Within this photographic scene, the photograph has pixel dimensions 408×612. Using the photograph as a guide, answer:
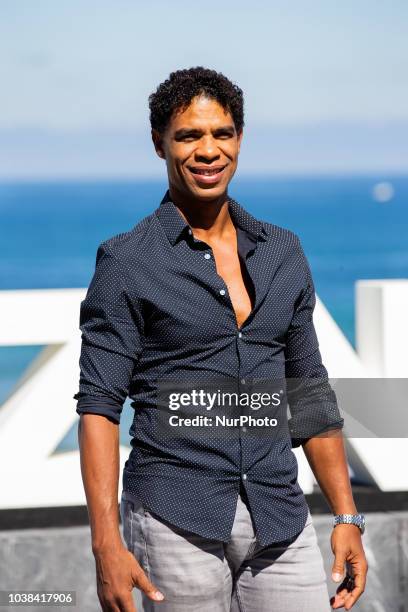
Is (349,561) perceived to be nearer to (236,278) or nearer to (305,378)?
(305,378)

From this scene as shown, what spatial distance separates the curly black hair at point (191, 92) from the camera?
280 centimetres

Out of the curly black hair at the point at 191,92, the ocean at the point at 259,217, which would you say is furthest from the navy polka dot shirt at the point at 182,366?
the ocean at the point at 259,217

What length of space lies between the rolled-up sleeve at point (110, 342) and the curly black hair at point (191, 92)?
0.36 metres

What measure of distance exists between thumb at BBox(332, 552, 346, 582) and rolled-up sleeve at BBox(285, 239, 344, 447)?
10.9 inches

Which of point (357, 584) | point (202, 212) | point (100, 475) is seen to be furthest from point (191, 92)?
point (357, 584)

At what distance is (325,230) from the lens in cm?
3475

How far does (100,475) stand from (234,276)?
549mm

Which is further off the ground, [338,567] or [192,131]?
[192,131]

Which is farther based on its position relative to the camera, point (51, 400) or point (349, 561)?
point (51, 400)

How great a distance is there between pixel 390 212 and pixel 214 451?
35159 mm

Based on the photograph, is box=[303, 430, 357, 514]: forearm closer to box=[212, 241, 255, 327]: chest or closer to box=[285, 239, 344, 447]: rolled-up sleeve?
box=[285, 239, 344, 447]: rolled-up sleeve

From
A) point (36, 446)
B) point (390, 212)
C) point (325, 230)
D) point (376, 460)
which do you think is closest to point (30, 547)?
point (36, 446)

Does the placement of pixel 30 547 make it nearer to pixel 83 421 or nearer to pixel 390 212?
pixel 83 421

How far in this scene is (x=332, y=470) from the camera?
292 centimetres
